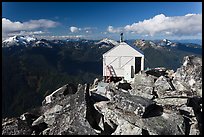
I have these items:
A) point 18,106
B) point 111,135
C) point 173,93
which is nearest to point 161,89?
point 173,93

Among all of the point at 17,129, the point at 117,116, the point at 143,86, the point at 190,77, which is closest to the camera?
the point at 17,129

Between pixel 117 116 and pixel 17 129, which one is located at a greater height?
pixel 117 116

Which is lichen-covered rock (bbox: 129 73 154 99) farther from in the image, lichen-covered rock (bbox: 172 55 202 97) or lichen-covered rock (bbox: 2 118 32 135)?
lichen-covered rock (bbox: 2 118 32 135)

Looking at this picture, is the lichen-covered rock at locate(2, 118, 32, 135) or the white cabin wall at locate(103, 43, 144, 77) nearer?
the lichen-covered rock at locate(2, 118, 32, 135)

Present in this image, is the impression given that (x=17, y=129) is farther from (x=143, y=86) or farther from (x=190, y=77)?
(x=190, y=77)

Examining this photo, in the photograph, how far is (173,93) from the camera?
60.6 feet

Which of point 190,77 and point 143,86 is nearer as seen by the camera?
point 143,86

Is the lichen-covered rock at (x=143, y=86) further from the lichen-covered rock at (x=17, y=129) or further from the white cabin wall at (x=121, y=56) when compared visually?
the white cabin wall at (x=121, y=56)

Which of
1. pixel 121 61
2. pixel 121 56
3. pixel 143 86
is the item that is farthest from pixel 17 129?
pixel 121 56

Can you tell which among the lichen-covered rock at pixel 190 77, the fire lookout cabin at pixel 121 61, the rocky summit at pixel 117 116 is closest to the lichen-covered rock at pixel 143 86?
the rocky summit at pixel 117 116

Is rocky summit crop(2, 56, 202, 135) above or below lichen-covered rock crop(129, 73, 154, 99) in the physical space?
below

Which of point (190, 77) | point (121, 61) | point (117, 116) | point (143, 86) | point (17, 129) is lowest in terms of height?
point (17, 129)

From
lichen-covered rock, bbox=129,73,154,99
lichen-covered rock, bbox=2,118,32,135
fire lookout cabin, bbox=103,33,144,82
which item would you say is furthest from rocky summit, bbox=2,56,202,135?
fire lookout cabin, bbox=103,33,144,82

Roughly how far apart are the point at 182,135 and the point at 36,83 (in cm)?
14442
